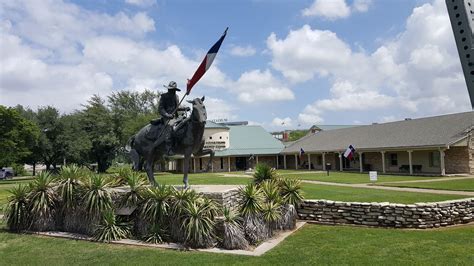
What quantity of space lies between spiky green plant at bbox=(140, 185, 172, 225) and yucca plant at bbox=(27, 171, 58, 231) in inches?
113

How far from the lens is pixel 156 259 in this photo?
862 centimetres

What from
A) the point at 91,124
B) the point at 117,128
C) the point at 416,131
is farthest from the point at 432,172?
the point at 91,124

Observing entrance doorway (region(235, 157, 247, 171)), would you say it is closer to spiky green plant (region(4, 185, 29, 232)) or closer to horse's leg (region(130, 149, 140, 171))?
horse's leg (region(130, 149, 140, 171))

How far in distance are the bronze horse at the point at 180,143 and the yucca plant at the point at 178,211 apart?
132 centimetres

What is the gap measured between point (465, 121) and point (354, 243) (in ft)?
97.1

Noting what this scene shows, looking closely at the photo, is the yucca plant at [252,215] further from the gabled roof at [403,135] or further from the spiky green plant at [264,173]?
the gabled roof at [403,135]

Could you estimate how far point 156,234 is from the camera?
10.2 meters

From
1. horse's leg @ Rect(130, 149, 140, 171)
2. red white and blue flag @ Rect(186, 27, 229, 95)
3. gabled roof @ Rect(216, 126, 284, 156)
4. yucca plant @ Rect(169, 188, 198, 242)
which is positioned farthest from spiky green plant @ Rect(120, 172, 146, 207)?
gabled roof @ Rect(216, 126, 284, 156)

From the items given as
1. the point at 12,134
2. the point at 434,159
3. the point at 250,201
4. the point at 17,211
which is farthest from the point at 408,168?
the point at 12,134

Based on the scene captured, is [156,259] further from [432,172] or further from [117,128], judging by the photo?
[117,128]

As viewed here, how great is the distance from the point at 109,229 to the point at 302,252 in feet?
16.4

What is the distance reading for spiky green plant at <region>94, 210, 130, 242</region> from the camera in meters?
10.3

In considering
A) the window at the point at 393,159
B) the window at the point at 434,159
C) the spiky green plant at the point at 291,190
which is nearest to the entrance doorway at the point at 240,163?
the window at the point at 393,159

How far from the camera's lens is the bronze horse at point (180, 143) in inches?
447
